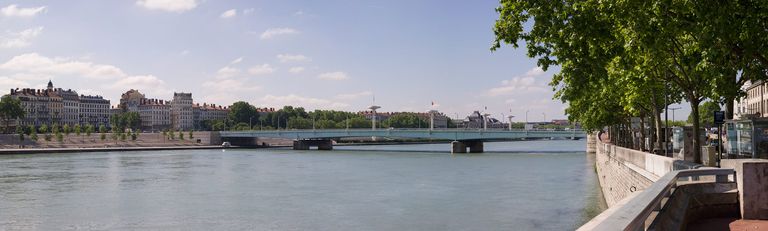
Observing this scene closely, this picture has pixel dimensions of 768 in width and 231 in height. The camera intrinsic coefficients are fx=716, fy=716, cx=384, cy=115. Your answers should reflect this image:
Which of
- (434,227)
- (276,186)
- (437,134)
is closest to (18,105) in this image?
(437,134)

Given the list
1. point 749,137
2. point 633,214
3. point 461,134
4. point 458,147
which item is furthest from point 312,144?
point 633,214

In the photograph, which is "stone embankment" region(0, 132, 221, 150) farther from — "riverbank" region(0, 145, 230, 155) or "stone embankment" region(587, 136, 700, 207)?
"stone embankment" region(587, 136, 700, 207)

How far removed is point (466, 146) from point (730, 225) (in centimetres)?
9577

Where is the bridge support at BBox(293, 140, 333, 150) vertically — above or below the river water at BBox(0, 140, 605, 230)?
above

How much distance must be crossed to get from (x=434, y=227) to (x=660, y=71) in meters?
9.30

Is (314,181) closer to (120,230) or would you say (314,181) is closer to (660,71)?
(120,230)

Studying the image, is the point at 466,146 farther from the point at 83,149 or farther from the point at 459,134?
the point at 83,149

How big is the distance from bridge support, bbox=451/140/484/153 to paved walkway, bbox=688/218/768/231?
92239 mm

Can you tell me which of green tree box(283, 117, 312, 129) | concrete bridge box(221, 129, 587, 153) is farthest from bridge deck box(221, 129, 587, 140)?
green tree box(283, 117, 312, 129)

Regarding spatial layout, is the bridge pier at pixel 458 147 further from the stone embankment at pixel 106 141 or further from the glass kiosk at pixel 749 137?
the glass kiosk at pixel 749 137

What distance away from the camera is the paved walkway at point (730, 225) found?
8969mm

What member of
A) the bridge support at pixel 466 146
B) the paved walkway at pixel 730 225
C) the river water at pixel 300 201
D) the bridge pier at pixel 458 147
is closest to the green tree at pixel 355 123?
the bridge support at pixel 466 146

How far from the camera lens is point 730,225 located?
9.21 meters

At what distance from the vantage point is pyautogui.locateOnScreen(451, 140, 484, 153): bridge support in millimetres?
102375
